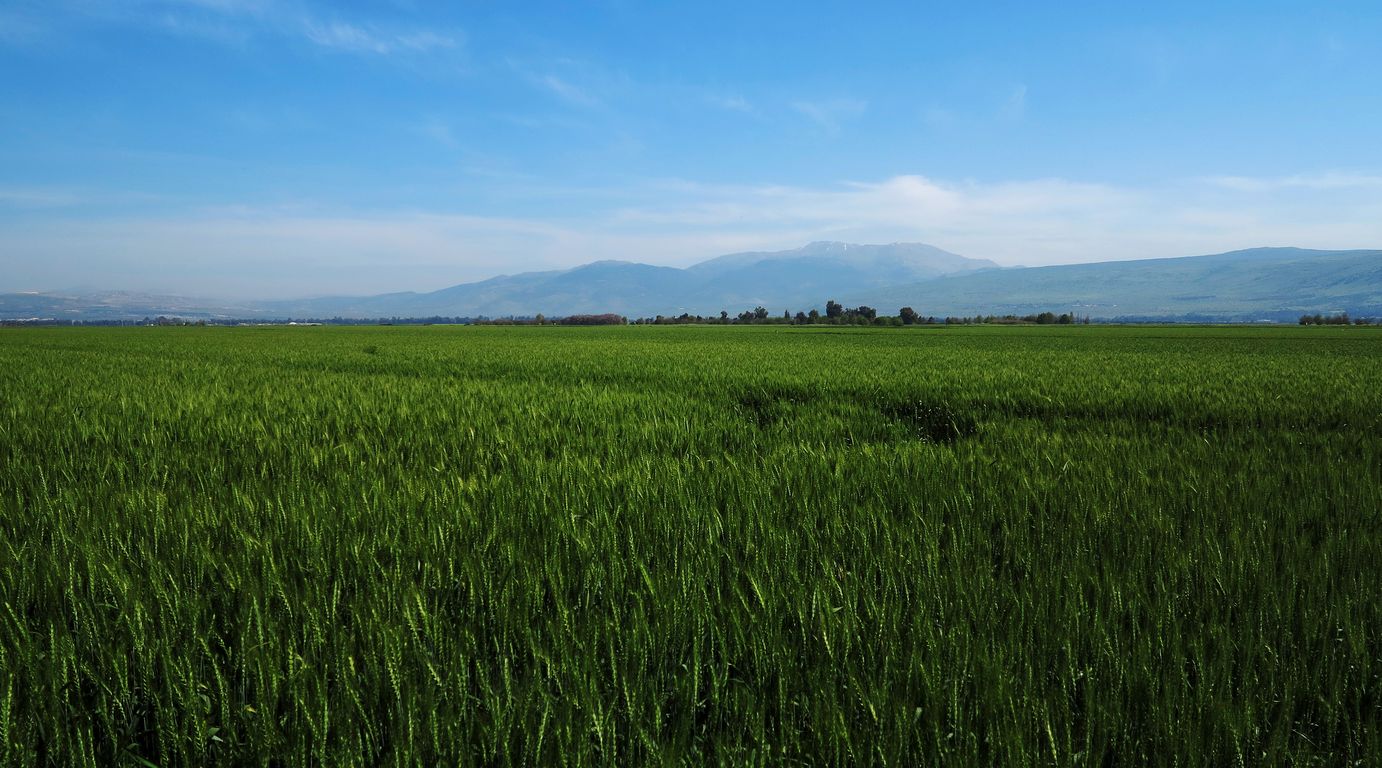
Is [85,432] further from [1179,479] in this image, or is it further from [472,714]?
[1179,479]

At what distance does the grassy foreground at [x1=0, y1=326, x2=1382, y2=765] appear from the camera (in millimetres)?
1579

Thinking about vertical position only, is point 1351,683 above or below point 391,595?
below

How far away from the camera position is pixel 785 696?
170 cm

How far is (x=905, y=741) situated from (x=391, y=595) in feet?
5.36

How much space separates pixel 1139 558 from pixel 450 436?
15.8ft

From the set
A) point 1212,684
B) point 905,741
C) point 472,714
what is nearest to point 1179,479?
point 1212,684

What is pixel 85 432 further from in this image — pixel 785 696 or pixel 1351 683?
pixel 1351 683

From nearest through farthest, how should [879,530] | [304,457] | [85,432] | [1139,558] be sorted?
1. [1139,558]
2. [879,530]
3. [304,457]
4. [85,432]

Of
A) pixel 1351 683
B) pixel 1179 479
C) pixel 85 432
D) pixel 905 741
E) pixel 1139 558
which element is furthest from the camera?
pixel 85 432

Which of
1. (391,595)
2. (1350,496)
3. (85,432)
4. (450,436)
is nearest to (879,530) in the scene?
(391,595)

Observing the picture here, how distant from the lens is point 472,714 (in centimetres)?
153

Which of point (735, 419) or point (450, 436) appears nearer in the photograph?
point (450, 436)

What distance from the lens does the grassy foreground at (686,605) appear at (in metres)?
1.58

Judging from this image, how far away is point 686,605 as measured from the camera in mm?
2158
